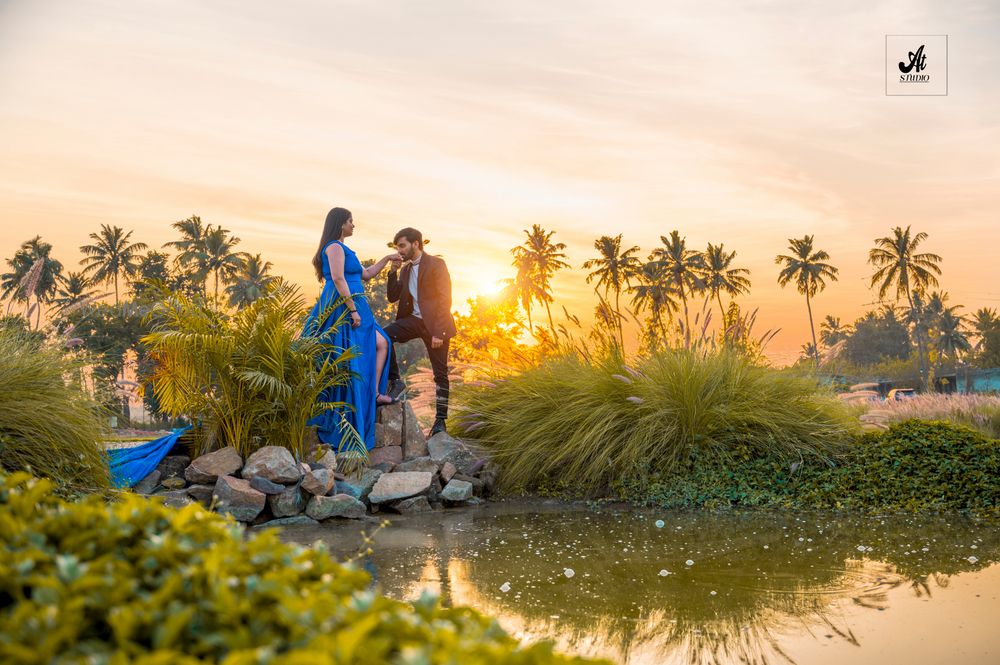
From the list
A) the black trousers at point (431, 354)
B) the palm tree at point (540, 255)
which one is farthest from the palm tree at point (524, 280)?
the black trousers at point (431, 354)

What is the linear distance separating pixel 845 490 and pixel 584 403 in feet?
9.06

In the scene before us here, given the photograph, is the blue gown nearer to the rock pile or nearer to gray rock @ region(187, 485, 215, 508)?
the rock pile

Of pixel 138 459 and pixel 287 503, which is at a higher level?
pixel 138 459

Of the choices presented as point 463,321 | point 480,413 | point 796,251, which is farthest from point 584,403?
point 796,251

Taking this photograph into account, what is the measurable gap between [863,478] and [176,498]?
6.74m

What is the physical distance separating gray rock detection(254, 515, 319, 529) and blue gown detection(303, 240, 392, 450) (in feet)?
4.03

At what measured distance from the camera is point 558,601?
15.2ft

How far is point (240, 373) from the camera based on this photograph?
7.85 metres

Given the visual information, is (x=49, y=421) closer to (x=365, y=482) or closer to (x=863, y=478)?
(x=365, y=482)

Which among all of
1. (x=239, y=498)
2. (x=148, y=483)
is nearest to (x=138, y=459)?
(x=148, y=483)

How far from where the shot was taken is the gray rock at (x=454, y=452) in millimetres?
9125

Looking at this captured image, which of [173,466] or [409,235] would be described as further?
[409,235]

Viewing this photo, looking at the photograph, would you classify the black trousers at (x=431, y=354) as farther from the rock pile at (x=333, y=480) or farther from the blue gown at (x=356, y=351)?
the blue gown at (x=356, y=351)

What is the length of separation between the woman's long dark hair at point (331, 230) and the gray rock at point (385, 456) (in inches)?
79.9
